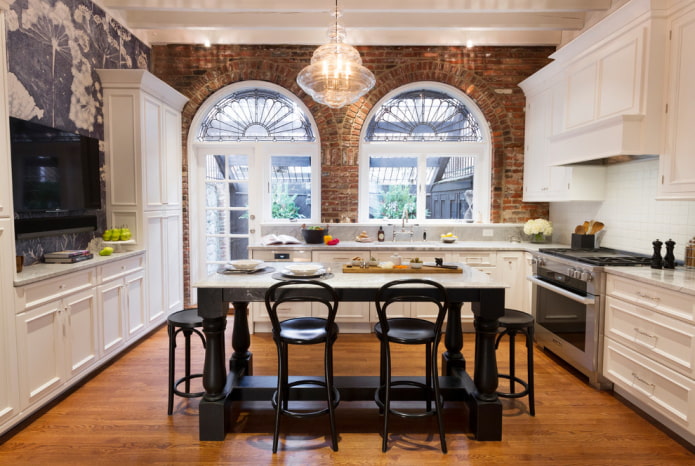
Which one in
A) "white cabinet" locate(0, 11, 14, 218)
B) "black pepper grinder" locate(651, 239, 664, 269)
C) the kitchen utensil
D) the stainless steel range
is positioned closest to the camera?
"white cabinet" locate(0, 11, 14, 218)

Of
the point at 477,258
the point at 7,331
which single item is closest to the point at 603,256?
the point at 477,258

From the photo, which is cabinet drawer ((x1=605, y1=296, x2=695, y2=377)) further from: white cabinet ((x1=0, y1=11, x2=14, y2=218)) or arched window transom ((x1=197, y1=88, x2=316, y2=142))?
white cabinet ((x1=0, y1=11, x2=14, y2=218))

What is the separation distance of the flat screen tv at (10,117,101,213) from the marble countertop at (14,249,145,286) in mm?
430

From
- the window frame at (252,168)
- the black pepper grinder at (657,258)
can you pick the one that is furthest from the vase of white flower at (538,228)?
the window frame at (252,168)

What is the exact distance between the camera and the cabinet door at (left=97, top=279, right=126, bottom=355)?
11.6ft

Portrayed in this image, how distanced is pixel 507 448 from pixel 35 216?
147 inches

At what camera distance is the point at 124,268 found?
3893 millimetres

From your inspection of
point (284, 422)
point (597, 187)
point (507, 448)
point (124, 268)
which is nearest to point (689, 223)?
point (597, 187)

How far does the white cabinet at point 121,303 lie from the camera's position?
140 inches

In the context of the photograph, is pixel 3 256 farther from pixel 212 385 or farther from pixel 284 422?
pixel 284 422

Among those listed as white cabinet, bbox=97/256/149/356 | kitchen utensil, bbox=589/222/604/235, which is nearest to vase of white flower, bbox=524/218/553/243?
kitchen utensil, bbox=589/222/604/235

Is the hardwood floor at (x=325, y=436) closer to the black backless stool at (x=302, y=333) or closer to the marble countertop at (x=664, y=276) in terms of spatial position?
the black backless stool at (x=302, y=333)

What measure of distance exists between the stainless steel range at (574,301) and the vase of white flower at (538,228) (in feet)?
2.72

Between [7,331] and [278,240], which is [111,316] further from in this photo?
[278,240]
